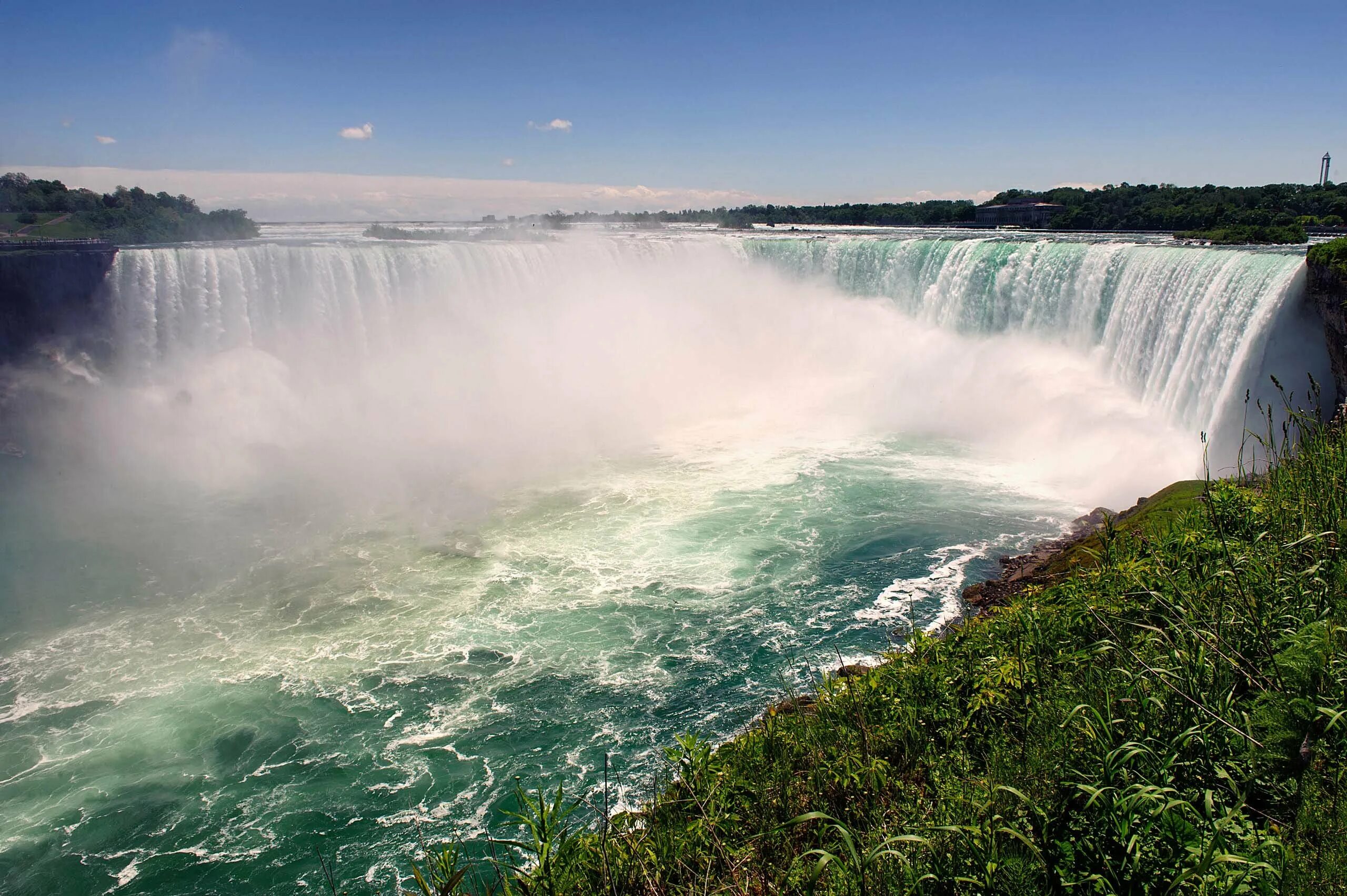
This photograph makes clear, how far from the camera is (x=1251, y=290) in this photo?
1706 cm

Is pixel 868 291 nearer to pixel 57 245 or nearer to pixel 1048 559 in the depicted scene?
pixel 1048 559

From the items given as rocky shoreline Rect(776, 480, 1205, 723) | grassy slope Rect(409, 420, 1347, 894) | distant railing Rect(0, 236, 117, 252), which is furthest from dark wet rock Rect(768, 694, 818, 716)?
distant railing Rect(0, 236, 117, 252)

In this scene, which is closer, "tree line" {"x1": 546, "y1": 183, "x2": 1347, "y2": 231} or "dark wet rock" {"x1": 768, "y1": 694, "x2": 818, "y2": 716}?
"dark wet rock" {"x1": 768, "y1": 694, "x2": 818, "y2": 716}

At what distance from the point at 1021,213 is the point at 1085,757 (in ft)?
180

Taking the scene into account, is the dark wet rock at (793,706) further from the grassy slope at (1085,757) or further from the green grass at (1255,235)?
the green grass at (1255,235)

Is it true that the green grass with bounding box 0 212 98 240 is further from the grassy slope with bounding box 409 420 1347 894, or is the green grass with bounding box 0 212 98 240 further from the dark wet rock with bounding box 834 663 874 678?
the grassy slope with bounding box 409 420 1347 894

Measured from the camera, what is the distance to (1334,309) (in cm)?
1489

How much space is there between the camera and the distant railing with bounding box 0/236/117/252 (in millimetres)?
24328

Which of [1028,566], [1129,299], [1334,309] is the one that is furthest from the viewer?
[1129,299]

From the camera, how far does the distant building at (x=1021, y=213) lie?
48.7m

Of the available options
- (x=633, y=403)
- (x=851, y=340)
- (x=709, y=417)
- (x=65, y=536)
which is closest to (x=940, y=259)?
(x=851, y=340)

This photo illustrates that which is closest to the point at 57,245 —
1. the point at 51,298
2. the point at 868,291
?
the point at 51,298

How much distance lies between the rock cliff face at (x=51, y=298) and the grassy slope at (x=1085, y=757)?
26728mm

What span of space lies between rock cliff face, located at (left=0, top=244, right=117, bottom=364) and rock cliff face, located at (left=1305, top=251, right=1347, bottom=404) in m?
31.7
